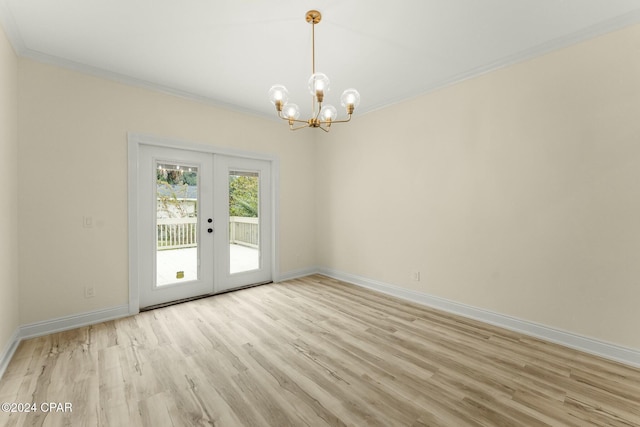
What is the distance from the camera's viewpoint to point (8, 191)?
2.49 metres

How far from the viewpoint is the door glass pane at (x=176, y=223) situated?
373cm

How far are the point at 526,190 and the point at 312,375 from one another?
9.20ft

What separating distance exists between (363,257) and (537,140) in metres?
2.75

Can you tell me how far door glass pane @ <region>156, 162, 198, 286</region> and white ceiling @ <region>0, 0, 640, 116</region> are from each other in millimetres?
1204

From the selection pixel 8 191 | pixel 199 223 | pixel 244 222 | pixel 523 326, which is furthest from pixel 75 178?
pixel 523 326

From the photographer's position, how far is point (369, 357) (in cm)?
247

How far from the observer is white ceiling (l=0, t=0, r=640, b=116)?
2.21 m

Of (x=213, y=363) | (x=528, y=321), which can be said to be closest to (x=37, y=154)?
(x=213, y=363)

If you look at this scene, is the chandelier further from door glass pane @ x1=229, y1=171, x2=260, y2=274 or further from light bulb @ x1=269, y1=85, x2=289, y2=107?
door glass pane @ x1=229, y1=171, x2=260, y2=274

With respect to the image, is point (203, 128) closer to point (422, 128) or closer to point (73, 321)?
point (73, 321)

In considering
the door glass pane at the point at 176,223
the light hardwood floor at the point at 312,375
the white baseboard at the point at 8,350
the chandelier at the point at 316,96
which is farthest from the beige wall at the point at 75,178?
the chandelier at the point at 316,96
